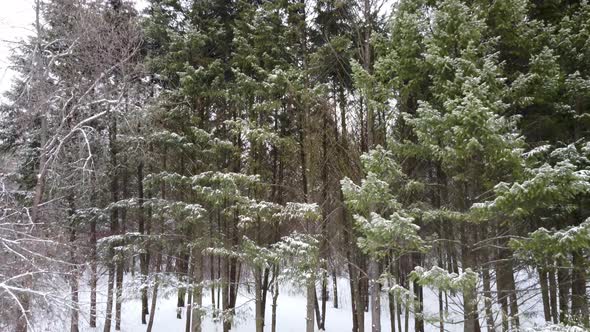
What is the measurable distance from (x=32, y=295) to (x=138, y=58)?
882 cm

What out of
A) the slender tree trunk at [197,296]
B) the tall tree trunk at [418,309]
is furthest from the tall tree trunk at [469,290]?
the slender tree trunk at [197,296]

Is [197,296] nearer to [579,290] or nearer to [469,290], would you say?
[469,290]

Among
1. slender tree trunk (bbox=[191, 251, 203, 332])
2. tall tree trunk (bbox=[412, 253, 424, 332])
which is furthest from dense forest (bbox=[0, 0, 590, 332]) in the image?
tall tree trunk (bbox=[412, 253, 424, 332])

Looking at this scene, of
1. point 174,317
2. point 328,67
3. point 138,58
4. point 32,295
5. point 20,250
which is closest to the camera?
point 32,295

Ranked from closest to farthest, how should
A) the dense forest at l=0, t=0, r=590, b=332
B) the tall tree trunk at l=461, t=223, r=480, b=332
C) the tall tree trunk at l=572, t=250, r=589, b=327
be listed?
the tall tree trunk at l=461, t=223, r=480, b=332
the dense forest at l=0, t=0, r=590, b=332
the tall tree trunk at l=572, t=250, r=589, b=327

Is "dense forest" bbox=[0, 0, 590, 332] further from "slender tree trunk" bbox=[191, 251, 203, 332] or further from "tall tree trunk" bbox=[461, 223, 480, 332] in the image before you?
"slender tree trunk" bbox=[191, 251, 203, 332]

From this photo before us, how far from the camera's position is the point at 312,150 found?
12086 millimetres

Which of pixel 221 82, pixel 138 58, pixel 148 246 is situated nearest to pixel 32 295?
pixel 148 246

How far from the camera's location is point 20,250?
342 inches

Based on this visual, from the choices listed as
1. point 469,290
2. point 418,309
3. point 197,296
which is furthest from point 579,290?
point 197,296

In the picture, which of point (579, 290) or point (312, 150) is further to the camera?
point (312, 150)

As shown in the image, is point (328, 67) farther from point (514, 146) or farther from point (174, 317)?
point (174, 317)

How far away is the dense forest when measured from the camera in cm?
761

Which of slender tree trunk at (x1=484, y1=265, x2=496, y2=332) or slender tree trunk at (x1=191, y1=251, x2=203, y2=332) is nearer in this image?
slender tree trunk at (x1=484, y1=265, x2=496, y2=332)
